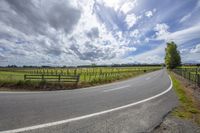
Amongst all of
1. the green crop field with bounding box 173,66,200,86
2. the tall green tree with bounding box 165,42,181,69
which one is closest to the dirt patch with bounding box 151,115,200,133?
the green crop field with bounding box 173,66,200,86

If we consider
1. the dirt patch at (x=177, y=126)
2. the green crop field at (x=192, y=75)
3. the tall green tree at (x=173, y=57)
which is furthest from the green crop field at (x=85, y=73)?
the dirt patch at (x=177, y=126)

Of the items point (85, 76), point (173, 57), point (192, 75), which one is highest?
point (173, 57)

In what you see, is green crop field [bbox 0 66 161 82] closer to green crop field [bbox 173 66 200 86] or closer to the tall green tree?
green crop field [bbox 173 66 200 86]

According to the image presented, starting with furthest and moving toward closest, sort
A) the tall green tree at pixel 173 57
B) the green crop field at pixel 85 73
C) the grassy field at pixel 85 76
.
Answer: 1. the tall green tree at pixel 173 57
2. the green crop field at pixel 85 73
3. the grassy field at pixel 85 76

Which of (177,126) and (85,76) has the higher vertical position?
(177,126)

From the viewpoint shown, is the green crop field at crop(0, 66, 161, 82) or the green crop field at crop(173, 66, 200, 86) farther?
the green crop field at crop(0, 66, 161, 82)

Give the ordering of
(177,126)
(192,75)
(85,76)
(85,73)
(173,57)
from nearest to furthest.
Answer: (177,126) → (192,75) → (85,76) → (85,73) → (173,57)

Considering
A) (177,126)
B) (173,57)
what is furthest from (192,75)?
(173,57)

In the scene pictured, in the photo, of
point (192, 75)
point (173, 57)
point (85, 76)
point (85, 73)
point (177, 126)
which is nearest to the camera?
point (177, 126)

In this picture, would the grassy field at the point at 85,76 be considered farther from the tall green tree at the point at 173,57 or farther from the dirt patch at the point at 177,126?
the tall green tree at the point at 173,57

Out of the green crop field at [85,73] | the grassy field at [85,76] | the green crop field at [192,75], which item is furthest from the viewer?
the green crop field at [85,73]

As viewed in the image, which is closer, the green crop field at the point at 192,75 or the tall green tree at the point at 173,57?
the green crop field at the point at 192,75

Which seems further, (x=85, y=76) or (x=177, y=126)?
(x=85, y=76)

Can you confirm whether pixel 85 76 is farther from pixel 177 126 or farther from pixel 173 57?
pixel 173 57
